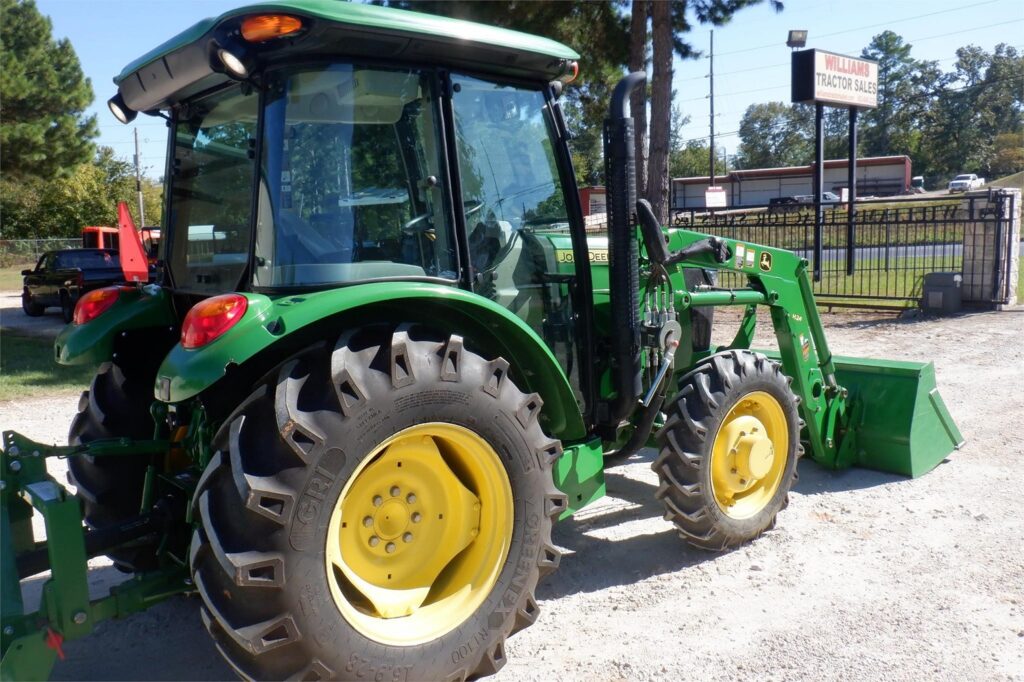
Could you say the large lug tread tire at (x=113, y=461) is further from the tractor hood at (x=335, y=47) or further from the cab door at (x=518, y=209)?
the cab door at (x=518, y=209)

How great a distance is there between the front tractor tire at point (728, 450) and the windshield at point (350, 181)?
1548 millimetres

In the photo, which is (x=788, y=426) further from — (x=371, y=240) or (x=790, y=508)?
(x=371, y=240)

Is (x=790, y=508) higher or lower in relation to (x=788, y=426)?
lower

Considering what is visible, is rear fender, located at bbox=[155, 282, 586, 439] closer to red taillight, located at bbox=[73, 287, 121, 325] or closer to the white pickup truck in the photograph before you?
red taillight, located at bbox=[73, 287, 121, 325]

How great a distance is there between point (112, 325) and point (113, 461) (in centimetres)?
61

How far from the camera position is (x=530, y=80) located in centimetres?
382

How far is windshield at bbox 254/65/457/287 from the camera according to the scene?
308 cm

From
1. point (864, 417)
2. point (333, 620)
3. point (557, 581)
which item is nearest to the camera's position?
point (333, 620)

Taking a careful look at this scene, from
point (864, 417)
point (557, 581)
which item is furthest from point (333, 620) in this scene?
point (864, 417)

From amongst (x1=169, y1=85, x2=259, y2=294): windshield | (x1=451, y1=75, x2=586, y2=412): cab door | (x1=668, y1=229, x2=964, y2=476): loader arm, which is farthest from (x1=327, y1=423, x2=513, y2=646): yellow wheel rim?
(x1=668, y1=229, x2=964, y2=476): loader arm

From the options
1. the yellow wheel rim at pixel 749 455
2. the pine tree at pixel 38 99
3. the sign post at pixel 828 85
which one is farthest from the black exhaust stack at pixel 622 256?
the pine tree at pixel 38 99

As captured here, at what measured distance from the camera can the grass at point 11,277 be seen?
31.3 metres

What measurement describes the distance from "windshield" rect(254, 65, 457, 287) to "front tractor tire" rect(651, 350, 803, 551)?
155 cm

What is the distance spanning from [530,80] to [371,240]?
1.14 metres
